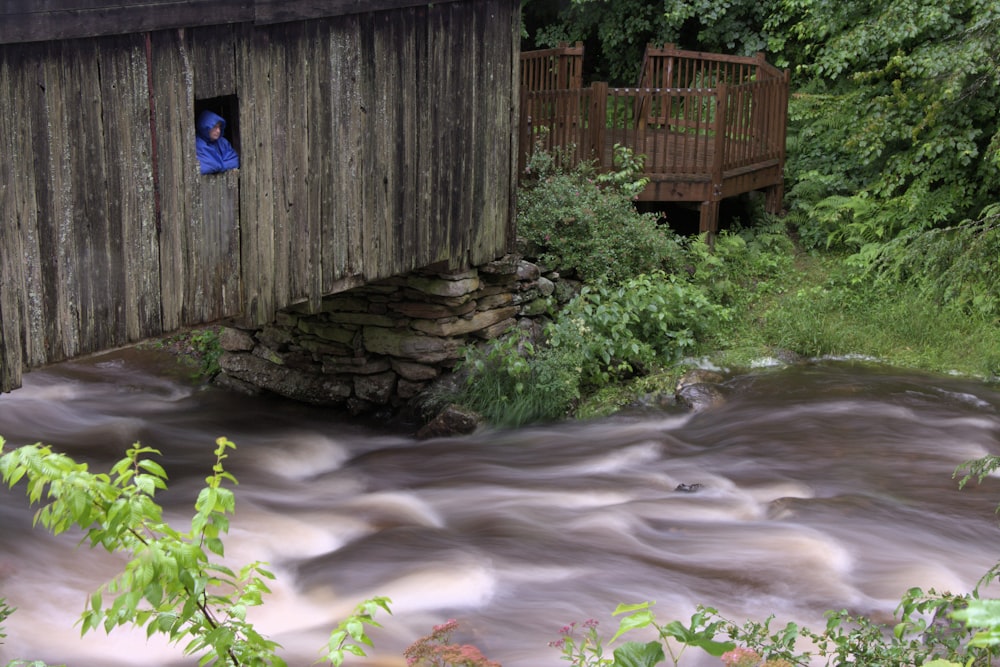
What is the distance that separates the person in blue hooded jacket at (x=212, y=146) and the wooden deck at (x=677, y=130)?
3.98m

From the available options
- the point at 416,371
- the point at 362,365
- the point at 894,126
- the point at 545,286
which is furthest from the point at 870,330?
the point at 362,365

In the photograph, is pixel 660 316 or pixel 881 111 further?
pixel 881 111

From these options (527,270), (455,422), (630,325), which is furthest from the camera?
(630,325)

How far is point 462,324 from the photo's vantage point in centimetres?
1090

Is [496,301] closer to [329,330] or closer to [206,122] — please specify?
[329,330]

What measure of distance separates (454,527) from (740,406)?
11.0 ft

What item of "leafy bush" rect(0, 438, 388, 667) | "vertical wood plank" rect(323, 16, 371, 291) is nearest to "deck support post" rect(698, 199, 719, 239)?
"vertical wood plank" rect(323, 16, 371, 291)

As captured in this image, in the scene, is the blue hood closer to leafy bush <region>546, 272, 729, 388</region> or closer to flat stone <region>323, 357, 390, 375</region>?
flat stone <region>323, 357, 390, 375</region>

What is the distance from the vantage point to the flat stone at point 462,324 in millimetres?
10805

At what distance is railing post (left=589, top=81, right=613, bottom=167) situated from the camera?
12297mm

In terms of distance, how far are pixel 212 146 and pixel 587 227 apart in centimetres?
483

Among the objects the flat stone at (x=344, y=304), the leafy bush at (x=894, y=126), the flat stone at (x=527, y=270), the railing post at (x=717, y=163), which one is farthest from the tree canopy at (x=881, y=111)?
the flat stone at (x=344, y=304)

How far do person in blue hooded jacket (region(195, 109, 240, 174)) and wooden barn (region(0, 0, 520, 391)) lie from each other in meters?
0.09

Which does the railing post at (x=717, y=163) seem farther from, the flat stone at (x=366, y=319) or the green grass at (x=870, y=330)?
the flat stone at (x=366, y=319)
